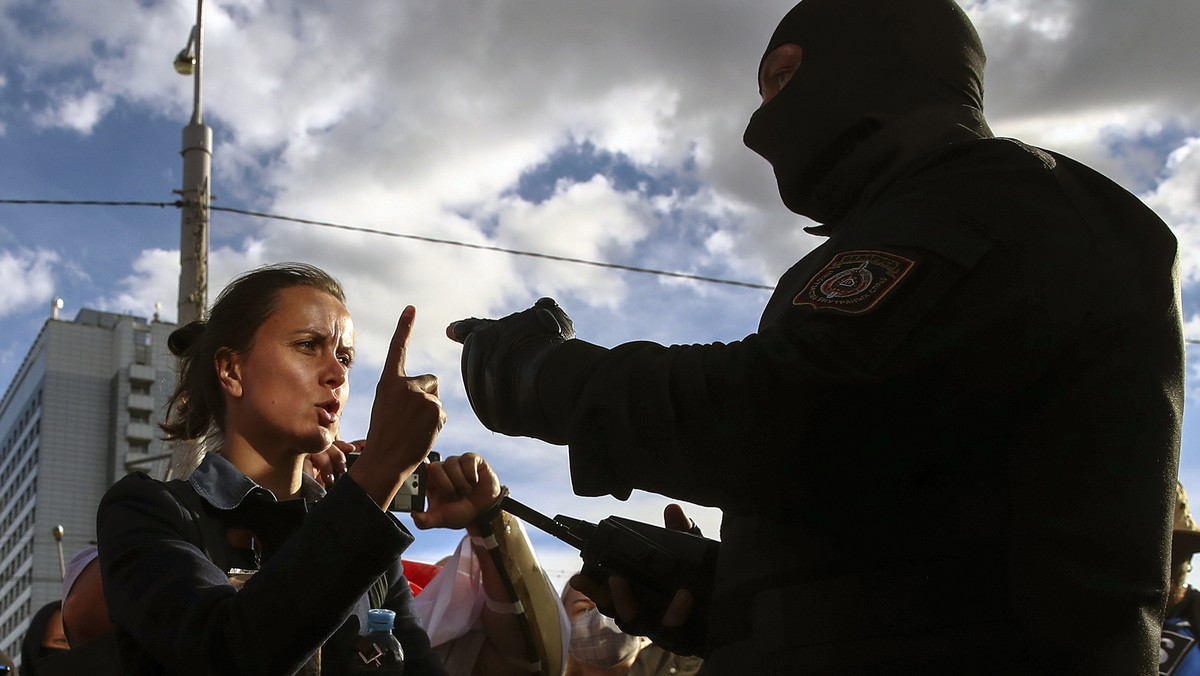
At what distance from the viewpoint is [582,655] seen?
16.7ft

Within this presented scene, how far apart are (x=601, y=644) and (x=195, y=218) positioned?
8.30 m

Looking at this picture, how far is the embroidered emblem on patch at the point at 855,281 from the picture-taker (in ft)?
5.13

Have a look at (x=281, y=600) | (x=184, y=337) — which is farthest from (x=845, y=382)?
(x=184, y=337)

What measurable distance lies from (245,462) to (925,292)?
178cm

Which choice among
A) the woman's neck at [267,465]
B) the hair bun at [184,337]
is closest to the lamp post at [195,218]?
the hair bun at [184,337]

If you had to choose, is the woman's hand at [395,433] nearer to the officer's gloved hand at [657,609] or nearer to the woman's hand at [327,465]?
the officer's gloved hand at [657,609]

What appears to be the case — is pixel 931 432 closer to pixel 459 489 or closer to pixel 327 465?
pixel 459 489

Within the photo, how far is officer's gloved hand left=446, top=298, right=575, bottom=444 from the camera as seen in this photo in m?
1.73

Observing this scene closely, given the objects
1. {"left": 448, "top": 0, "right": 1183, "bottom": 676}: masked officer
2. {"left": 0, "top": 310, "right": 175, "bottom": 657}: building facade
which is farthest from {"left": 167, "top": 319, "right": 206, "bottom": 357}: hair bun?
{"left": 0, "top": 310, "right": 175, "bottom": 657}: building facade

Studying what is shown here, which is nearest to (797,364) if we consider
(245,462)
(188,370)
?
(245,462)

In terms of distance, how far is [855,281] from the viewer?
1.60 m

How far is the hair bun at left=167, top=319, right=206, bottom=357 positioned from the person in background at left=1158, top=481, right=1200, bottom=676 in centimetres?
341

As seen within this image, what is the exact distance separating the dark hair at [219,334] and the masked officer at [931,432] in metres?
1.37

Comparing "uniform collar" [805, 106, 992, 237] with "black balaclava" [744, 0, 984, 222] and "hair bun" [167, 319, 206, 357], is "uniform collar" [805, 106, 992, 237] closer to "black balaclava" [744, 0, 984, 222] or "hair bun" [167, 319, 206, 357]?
"black balaclava" [744, 0, 984, 222]
